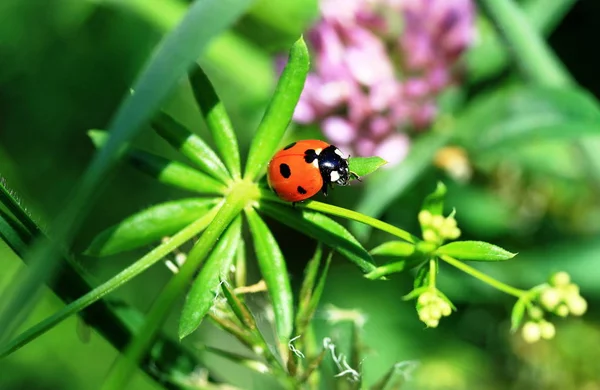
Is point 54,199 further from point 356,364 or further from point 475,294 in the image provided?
point 356,364

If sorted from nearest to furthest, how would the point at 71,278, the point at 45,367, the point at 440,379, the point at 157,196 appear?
1. the point at 71,278
2. the point at 45,367
3. the point at 440,379
4. the point at 157,196

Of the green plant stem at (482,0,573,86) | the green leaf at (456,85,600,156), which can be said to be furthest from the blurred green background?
the green plant stem at (482,0,573,86)

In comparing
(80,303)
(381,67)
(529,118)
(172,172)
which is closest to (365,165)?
(172,172)

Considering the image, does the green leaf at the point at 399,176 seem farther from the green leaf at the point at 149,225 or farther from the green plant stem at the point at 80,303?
the green plant stem at the point at 80,303

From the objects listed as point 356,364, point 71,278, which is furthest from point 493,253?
point 71,278

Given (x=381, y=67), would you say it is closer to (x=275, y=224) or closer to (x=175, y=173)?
(x=275, y=224)

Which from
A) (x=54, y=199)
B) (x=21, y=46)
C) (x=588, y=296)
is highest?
(x=588, y=296)

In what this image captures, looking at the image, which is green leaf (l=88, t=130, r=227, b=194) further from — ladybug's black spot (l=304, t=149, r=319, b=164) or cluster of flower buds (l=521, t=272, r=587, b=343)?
cluster of flower buds (l=521, t=272, r=587, b=343)
